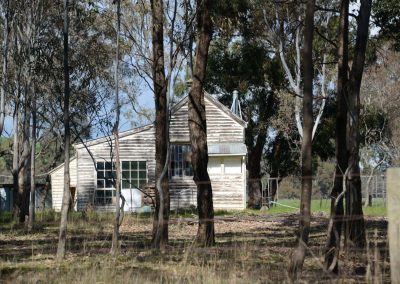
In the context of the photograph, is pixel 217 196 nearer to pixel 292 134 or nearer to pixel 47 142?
pixel 292 134

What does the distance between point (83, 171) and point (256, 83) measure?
11761 mm

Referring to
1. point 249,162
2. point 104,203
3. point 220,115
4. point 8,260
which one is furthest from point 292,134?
point 8,260

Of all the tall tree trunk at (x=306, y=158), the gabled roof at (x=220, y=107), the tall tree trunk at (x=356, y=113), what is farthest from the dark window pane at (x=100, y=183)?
the tall tree trunk at (x=306, y=158)

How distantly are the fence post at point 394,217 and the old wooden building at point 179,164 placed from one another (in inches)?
1088

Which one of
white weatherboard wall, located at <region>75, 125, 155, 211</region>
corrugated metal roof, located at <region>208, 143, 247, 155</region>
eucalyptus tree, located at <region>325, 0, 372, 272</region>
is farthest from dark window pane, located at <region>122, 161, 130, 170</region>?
eucalyptus tree, located at <region>325, 0, 372, 272</region>

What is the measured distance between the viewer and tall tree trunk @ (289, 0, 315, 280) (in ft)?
24.5

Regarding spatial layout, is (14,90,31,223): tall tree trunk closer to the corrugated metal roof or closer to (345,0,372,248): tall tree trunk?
the corrugated metal roof

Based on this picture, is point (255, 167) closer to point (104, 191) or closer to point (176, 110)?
point (176, 110)

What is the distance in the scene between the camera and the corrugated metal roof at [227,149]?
108 ft

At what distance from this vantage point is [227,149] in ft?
108

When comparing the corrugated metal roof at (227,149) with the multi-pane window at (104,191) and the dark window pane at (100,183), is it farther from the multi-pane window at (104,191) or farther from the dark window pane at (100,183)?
the dark window pane at (100,183)

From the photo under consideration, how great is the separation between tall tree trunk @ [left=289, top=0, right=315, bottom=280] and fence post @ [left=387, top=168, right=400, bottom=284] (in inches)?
82.2

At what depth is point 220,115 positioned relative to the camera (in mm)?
33625

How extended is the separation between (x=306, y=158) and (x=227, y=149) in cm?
2522
